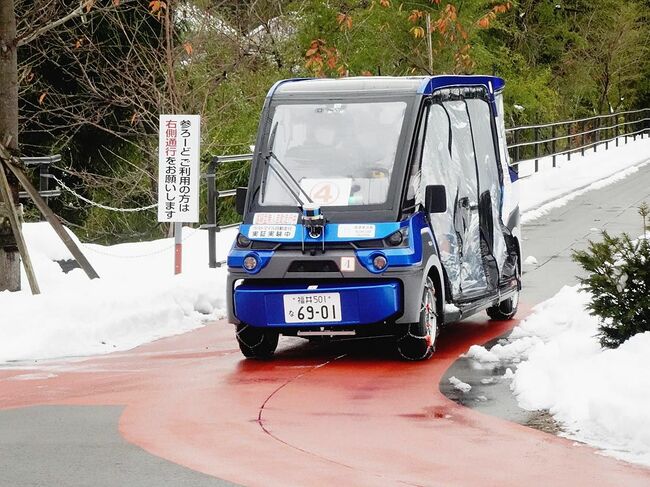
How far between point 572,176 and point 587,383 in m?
25.2

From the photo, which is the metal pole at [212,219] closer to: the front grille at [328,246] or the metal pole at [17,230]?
the metal pole at [17,230]

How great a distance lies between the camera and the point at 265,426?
8359mm

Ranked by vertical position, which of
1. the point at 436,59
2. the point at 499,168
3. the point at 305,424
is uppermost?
the point at 436,59

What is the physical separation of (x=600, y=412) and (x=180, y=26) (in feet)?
60.6

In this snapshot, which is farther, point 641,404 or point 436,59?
point 436,59

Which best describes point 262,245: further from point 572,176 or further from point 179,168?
point 572,176

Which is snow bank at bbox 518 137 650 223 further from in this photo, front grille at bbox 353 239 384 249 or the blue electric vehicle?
front grille at bbox 353 239 384 249

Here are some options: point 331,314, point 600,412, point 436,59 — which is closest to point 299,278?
point 331,314

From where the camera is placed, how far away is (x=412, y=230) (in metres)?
10.7

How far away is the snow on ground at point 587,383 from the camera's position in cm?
773

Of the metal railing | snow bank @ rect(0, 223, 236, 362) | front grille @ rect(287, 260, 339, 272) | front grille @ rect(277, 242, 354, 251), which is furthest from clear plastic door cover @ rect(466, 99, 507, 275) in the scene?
the metal railing

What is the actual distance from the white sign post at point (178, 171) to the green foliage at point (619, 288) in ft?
22.4

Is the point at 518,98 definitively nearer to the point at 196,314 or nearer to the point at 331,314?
the point at 196,314

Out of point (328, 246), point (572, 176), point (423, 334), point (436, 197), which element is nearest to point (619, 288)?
point (423, 334)
